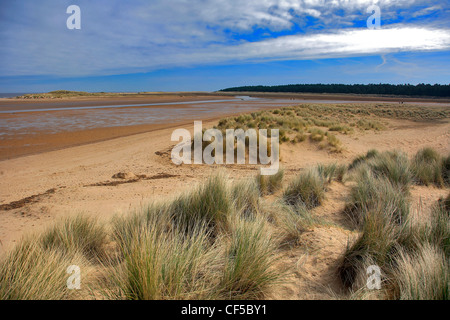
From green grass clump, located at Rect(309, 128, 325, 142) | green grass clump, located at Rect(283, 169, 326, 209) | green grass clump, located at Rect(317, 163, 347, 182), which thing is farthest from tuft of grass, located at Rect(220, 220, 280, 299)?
green grass clump, located at Rect(309, 128, 325, 142)

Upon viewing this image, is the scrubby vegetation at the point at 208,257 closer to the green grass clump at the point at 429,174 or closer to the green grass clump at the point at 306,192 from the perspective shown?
the green grass clump at the point at 306,192

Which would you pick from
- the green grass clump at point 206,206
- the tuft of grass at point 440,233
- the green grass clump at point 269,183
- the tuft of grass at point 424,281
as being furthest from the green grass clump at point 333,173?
the tuft of grass at point 424,281

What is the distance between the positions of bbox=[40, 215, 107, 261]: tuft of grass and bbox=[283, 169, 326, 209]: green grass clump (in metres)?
3.76

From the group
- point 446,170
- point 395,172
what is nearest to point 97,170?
point 395,172

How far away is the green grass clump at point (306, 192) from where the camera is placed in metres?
6.03

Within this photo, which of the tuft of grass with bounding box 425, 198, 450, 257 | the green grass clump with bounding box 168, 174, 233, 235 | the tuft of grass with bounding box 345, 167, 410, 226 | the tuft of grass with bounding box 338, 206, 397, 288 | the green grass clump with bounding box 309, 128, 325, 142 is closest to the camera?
the tuft of grass with bounding box 338, 206, 397, 288

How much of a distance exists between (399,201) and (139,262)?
14.6 feet

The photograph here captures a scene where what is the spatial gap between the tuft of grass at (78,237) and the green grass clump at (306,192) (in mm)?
3764

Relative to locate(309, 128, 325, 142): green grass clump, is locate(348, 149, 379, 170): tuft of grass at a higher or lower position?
lower

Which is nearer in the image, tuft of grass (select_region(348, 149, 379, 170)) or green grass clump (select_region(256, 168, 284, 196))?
green grass clump (select_region(256, 168, 284, 196))

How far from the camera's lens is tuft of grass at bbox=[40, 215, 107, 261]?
3480mm

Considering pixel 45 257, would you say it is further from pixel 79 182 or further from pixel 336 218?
pixel 79 182

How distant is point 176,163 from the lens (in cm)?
1062

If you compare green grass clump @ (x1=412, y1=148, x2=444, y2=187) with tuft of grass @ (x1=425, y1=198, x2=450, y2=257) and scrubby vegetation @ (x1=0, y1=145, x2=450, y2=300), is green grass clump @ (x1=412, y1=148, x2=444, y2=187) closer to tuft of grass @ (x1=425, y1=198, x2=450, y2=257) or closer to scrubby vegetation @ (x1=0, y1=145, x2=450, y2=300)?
scrubby vegetation @ (x1=0, y1=145, x2=450, y2=300)
